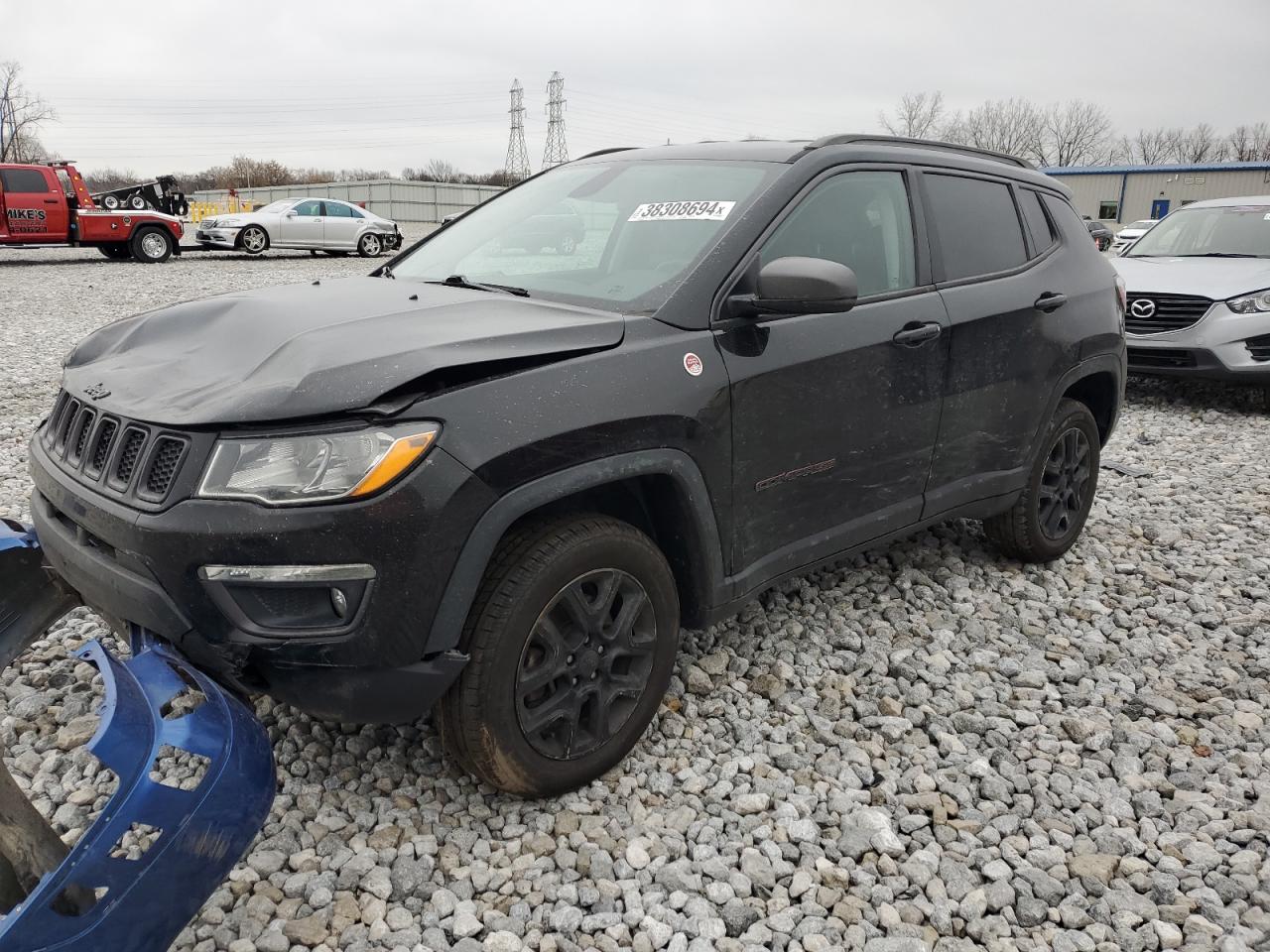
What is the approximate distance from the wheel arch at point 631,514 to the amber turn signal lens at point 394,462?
0.75ft

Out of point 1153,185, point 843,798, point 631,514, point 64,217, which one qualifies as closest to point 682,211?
point 631,514

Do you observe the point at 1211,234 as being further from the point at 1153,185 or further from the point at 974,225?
the point at 1153,185

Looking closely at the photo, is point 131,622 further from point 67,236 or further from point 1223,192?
point 1223,192

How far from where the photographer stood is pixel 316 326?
2.59 m

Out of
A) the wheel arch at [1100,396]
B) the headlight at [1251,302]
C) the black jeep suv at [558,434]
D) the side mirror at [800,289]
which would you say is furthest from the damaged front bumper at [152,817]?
Answer: the headlight at [1251,302]

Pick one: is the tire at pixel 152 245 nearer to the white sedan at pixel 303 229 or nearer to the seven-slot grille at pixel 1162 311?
the white sedan at pixel 303 229

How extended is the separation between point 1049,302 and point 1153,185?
58.7 m

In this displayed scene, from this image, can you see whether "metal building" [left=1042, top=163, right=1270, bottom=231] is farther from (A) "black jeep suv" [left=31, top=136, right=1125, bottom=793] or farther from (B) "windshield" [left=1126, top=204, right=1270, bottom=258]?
(A) "black jeep suv" [left=31, top=136, right=1125, bottom=793]

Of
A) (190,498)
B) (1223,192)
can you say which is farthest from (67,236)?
(1223,192)

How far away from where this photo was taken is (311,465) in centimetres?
218

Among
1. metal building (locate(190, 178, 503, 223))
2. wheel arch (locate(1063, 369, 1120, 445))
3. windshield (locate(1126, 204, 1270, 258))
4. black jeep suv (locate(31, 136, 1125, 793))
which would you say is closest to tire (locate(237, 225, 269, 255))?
windshield (locate(1126, 204, 1270, 258))

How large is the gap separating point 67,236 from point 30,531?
18.7m

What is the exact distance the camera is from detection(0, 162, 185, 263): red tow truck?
58.5 ft

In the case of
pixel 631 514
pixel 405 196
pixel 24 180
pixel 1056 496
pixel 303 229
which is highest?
pixel 405 196
